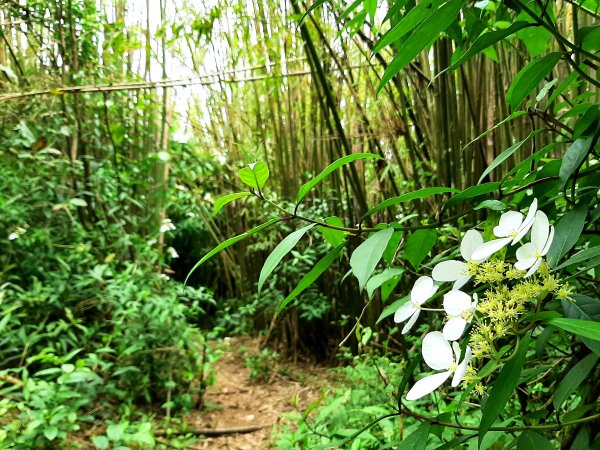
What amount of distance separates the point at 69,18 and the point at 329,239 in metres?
2.01

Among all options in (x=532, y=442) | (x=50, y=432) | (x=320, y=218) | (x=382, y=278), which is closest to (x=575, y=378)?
(x=532, y=442)

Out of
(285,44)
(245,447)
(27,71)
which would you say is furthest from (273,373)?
(27,71)

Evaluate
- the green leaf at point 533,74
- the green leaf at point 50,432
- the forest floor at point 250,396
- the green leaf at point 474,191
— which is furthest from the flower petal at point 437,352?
the forest floor at point 250,396

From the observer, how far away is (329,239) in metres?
0.42

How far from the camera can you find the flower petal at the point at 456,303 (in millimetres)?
283

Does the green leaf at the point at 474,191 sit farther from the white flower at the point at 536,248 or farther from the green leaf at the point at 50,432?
the green leaf at the point at 50,432

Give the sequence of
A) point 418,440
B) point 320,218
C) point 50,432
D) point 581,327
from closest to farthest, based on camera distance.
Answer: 1. point 581,327
2. point 418,440
3. point 320,218
4. point 50,432

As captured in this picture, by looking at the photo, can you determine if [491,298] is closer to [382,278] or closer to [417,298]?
[417,298]

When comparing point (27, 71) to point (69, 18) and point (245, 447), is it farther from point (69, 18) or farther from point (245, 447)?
point (245, 447)

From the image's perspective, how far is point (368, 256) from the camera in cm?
32

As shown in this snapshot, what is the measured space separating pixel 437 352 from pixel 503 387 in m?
0.04

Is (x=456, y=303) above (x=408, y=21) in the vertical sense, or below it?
below

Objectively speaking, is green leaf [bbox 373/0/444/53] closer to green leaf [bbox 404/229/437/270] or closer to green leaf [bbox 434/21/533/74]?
green leaf [bbox 434/21/533/74]

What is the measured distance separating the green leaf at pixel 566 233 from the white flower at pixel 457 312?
0.06 m
